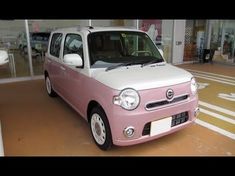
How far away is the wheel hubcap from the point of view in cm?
248

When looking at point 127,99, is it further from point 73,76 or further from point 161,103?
point 73,76

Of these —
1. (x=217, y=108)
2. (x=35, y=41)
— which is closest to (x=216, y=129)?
(x=217, y=108)

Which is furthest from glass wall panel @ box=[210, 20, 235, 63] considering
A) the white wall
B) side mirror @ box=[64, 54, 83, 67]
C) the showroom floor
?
side mirror @ box=[64, 54, 83, 67]

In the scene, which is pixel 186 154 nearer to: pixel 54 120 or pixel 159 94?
pixel 159 94

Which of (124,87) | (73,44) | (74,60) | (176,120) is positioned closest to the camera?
(124,87)

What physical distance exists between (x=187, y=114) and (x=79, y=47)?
64.6 inches

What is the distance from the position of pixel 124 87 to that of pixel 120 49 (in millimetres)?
1021

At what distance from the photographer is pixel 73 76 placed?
3062 mm

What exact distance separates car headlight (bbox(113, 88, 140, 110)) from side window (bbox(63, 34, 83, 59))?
0.98 meters

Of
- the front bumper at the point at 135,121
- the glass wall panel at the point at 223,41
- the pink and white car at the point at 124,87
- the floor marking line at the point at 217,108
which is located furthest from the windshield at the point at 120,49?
the glass wall panel at the point at 223,41

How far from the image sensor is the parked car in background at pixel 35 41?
608 centimetres

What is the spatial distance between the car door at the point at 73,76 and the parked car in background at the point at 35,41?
326 cm

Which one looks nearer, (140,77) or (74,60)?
(140,77)

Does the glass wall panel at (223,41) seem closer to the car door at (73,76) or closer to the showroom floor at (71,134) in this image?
the showroom floor at (71,134)
